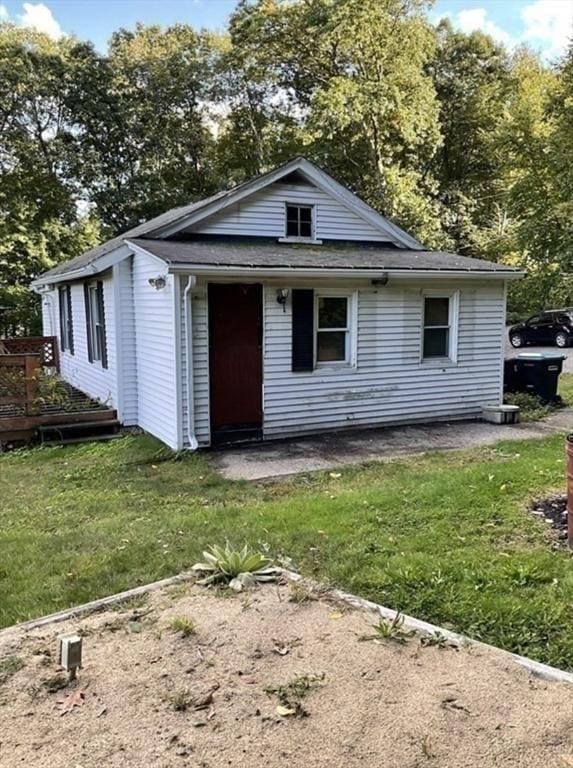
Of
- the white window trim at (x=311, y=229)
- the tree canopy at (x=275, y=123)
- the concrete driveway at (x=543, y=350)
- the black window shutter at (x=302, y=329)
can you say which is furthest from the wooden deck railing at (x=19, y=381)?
the concrete driveway at (x=543, y=350)

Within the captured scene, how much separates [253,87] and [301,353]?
74.1ft

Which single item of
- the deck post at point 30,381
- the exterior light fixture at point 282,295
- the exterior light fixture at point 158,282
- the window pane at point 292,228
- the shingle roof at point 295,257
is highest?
the window pane at point 292,228

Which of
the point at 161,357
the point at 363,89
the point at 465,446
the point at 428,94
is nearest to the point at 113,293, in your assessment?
the point at 161,357

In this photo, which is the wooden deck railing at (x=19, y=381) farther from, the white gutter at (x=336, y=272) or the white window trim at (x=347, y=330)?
the white window trim at (x=347, y=330)

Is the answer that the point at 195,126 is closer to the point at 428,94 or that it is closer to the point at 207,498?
the point at 428,94

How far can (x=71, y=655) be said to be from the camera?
264cm

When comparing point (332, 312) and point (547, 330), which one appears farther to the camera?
point (547, 330)

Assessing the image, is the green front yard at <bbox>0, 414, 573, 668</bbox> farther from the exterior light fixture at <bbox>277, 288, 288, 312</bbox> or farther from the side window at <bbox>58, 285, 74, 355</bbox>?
the side window at <bbox>58, 285, 74, 355</bbox>

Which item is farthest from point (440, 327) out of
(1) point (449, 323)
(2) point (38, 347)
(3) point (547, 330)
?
(3) point (547, 330)

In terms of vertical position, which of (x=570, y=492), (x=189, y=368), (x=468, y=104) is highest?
(x=468, y=104)

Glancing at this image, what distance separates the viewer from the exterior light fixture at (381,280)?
8.93 m

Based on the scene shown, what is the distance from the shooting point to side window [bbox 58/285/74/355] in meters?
13.8

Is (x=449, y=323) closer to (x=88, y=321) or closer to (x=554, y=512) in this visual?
(x=554, y=512)

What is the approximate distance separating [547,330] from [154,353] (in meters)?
17.8
